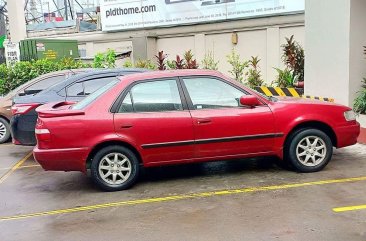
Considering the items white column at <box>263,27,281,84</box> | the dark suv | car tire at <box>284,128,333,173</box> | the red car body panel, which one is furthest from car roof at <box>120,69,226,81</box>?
white column at <box>263,27,281,84</box>

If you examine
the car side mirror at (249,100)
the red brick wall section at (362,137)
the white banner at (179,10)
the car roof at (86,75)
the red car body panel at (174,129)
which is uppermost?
the white banner at (179,10)

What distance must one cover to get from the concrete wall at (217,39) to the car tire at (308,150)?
8.65 m

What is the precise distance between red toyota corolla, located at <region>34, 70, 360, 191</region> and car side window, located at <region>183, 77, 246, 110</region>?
0.05 ft

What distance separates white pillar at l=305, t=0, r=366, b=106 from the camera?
9445 millimetres

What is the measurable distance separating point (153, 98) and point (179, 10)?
12.2 m

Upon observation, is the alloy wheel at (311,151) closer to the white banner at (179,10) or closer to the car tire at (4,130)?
the car tire at (4,130)

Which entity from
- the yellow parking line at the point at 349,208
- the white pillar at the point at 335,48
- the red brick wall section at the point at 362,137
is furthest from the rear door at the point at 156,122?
the white pillar at the point at 335,48

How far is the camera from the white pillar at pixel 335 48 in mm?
9445

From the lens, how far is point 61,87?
8.69 m

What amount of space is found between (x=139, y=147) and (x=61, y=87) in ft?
10.8

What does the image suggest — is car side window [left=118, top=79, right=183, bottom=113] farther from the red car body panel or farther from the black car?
the black car

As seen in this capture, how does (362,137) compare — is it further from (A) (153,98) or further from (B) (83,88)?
(B) (83,88)

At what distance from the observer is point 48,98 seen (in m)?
8.55

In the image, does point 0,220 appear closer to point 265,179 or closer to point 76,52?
point 265,179
